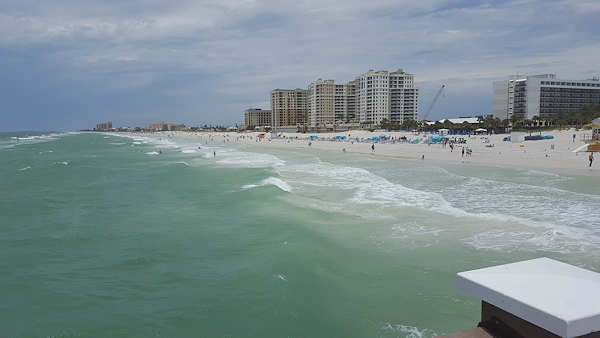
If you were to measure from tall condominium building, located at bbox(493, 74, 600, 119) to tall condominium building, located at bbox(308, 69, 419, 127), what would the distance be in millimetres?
43779

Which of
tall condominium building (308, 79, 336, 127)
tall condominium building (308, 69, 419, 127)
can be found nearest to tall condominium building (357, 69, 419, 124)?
tall condominium building (308, 69, 419, 127)

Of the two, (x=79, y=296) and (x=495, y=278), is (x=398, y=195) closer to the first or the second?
(x=79, y=296)

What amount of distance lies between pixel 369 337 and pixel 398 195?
1343cm

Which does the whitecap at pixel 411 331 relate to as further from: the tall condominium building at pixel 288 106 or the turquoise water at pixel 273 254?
the tall condominium building at pixel 288 106

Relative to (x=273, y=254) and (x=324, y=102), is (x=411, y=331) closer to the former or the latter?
(x=273, y=254)

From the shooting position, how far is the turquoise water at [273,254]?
741 cm

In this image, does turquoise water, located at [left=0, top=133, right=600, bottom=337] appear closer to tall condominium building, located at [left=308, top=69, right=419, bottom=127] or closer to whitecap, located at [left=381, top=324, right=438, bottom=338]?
whitecap, located at [left=381, top=324, right=438, bottom=338]

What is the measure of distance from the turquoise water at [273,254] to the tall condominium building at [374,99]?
415 ft

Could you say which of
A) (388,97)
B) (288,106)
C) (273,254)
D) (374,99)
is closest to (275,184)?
(273,254)

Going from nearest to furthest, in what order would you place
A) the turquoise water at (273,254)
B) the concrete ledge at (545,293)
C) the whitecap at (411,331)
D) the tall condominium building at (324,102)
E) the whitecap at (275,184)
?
the concrete ledge at (545,293) → the whitecap at (411,331) → the turquoise water at (273,254) → the whitecap at (275,184) → the tall condominium building at (324,102)

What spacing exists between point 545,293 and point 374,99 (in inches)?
5802

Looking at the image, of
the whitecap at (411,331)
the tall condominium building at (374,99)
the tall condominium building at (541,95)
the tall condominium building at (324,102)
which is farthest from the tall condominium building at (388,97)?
the whitecap at (411,331)

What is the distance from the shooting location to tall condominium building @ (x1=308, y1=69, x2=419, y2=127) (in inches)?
5674

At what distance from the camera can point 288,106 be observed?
18725cm
